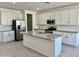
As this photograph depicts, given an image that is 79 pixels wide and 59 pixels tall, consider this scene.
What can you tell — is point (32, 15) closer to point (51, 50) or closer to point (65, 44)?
point (65, 44)

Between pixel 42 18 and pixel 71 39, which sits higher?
pixel 42 18

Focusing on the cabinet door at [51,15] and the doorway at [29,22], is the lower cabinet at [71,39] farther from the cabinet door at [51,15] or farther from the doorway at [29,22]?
the doorway at [29,22]

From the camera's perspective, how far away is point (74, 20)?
5344mm

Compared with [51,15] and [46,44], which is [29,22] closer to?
[51,15]

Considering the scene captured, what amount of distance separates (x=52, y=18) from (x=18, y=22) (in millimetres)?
2696

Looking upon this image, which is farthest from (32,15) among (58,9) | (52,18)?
(58,9)

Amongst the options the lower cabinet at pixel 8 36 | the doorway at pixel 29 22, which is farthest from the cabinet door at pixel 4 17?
the doorway at pixel 29 22

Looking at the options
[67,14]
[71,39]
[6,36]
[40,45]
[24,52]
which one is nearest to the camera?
[40,45]

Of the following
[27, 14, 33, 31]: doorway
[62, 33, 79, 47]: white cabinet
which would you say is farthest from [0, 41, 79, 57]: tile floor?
[27, 14, 33, 31]: doorway

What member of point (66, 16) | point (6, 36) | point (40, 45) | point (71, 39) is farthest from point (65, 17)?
point (6, 36)

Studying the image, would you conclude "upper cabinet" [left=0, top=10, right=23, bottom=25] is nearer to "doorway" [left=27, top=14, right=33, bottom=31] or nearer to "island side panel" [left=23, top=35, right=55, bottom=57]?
"doorway" [left=27, top=14, right=33, bottom=31]

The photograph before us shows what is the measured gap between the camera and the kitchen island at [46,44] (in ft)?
10.5

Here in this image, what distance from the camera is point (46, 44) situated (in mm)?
3467

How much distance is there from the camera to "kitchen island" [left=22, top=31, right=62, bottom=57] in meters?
3.19
